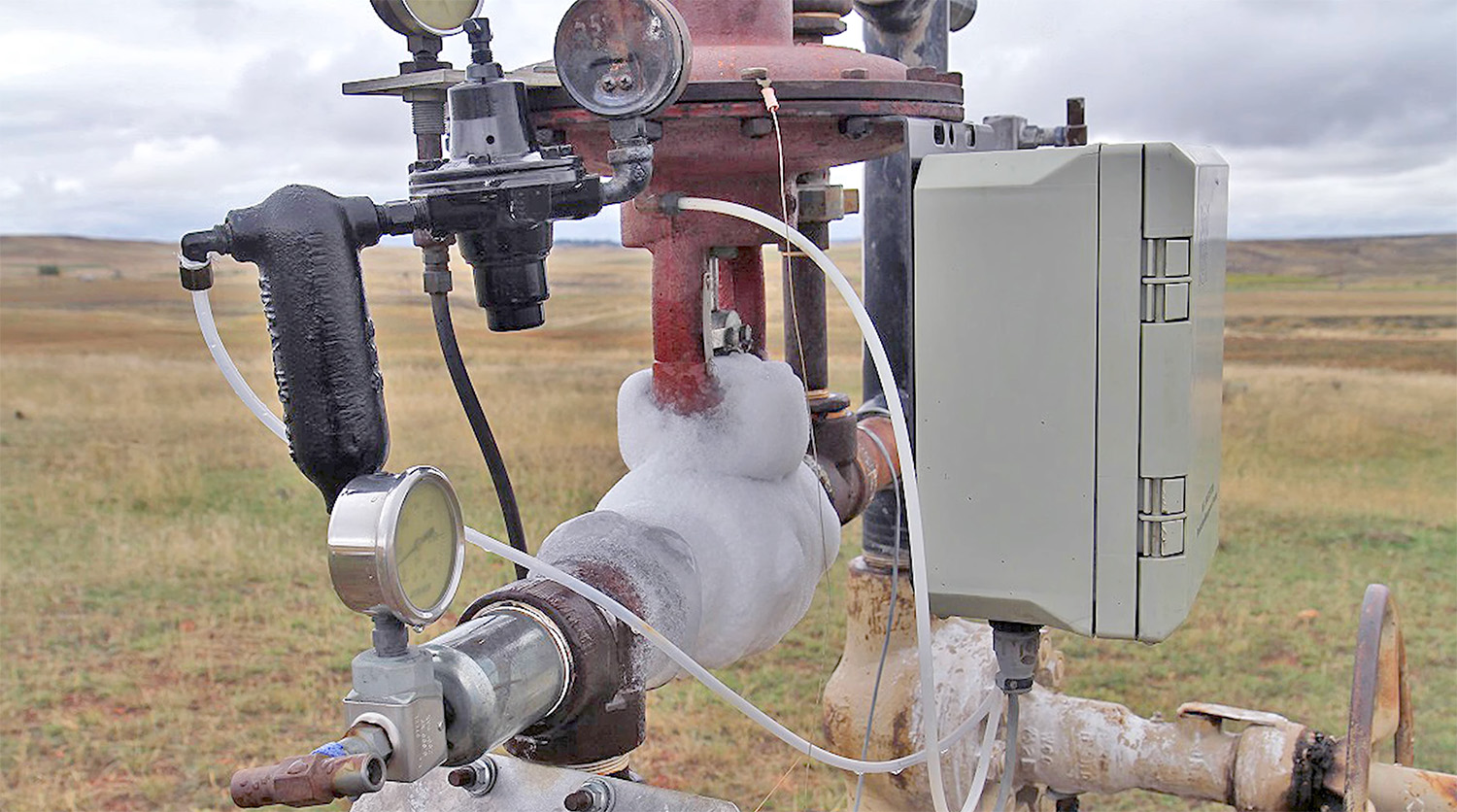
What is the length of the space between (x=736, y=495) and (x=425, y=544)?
1.58 feet

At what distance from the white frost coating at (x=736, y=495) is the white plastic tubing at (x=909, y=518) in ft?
0.28

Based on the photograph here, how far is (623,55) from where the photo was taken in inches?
40.4

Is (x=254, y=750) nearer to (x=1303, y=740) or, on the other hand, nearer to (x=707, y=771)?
(x=707, y=771)

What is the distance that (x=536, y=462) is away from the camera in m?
4.82

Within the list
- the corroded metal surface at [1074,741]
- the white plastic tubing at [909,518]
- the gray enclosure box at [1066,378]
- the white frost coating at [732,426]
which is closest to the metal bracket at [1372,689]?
the corroded metal surface at [1074,741]

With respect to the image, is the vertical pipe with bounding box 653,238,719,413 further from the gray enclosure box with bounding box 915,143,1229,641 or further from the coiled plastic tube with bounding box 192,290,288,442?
the coiled plastic tube with bounding box 192,290,288,442

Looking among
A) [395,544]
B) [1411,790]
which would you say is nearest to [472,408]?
[395,544]

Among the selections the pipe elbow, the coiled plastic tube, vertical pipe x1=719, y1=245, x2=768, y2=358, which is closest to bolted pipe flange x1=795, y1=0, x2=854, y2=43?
vertical pipe x1=719, y1=245, x2=768, y2=358

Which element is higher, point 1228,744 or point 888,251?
point 888,251

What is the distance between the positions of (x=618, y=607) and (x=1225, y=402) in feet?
16.5

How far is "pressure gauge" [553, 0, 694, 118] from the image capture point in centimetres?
101

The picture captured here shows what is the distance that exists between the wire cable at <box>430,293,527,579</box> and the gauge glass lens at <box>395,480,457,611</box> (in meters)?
0.35

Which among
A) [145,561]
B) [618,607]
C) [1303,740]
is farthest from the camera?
[145,561]

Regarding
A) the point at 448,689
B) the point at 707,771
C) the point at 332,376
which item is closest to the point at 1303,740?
the point at 448,689
